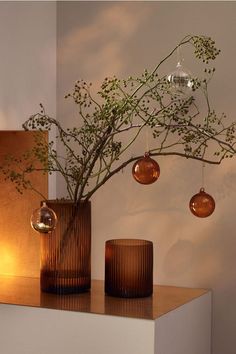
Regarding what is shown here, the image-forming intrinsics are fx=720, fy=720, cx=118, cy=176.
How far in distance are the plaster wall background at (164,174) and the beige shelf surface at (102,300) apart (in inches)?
3.7

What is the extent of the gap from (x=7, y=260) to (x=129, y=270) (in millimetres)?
579

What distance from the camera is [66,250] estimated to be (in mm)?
2176

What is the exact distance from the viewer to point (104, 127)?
7.07 feet

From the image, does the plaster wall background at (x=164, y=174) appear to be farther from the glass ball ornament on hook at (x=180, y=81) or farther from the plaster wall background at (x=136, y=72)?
the glass ball ornament on hook at (x=180, y=81)

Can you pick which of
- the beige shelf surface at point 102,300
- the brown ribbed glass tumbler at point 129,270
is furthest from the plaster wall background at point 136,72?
the brown ribbed glass tumbler at point 129,270

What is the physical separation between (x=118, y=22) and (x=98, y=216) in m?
0.67

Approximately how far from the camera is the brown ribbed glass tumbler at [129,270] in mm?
2139

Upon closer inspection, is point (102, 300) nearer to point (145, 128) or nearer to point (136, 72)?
point (145, 128)

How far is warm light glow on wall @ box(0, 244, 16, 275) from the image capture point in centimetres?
253

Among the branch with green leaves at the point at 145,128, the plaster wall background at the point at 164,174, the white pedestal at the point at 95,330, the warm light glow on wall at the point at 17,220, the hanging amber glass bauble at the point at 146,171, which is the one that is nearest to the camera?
the white pedestal at the point at 95,330

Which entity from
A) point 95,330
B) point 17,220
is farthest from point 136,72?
point 95,330

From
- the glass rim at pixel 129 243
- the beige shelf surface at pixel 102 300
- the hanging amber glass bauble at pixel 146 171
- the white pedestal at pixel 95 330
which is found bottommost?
the white pedestal at pixel 95 330

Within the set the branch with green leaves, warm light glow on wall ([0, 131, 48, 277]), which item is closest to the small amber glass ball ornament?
the branch with green leaves

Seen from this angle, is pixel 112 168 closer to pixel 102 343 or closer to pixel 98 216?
pixel 98 216
